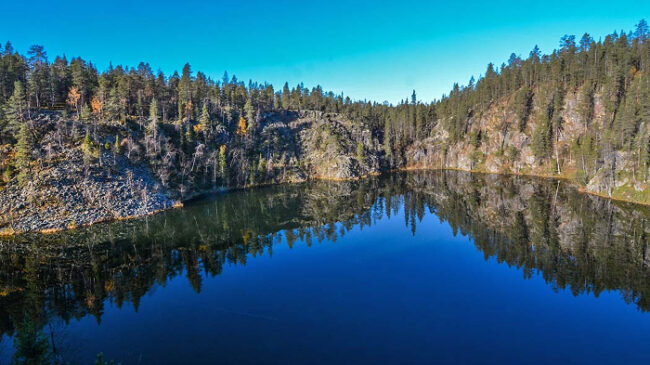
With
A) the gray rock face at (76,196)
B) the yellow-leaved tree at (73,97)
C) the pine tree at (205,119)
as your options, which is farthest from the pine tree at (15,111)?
the pine tree at (205,119)

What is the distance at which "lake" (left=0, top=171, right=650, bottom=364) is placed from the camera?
80.3 feet

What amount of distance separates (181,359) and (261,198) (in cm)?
7056

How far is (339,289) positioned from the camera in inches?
1388

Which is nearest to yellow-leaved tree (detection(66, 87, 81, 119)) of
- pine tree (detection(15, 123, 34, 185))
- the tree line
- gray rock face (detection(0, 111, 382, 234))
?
the tree line

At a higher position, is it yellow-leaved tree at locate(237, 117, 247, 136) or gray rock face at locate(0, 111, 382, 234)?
yellow-leaved tree at locate(237, 117, 247, 136)

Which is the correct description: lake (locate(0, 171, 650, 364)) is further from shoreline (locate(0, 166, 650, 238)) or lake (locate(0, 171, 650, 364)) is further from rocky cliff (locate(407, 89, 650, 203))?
rocky cliff (locate(407, 89, 650, 203))

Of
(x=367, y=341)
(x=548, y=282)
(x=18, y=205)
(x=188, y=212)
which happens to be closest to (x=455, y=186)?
(x=548, y=282)

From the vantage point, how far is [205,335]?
26344mm

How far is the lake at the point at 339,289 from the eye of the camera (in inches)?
964

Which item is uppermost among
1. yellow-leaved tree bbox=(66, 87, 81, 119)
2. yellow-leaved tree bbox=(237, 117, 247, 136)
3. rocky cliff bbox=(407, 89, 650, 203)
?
yellow-leaved tree bbox=(66, 87, 81, 119)

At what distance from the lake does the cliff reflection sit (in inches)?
12.4

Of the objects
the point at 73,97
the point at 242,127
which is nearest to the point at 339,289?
the point at 73,97

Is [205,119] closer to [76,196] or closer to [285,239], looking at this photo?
[76,196]

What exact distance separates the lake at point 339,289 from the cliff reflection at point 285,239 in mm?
316
